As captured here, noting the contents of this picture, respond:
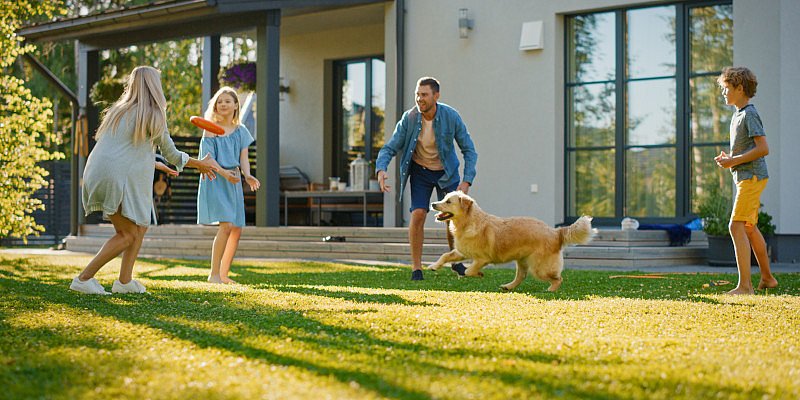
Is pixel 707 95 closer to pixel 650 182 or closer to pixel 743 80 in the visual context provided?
pixel 650 182

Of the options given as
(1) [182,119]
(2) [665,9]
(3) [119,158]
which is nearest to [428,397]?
(3) [119,158]

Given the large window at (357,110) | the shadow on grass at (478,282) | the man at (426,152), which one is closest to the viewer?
the shadow on grass at (478,282)

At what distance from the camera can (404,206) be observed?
12469mm

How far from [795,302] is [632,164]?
21.0 ft

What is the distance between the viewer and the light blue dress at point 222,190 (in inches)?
261

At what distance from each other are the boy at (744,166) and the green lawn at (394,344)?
42 cm

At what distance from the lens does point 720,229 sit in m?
9.08

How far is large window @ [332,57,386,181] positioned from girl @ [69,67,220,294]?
29.9 ft

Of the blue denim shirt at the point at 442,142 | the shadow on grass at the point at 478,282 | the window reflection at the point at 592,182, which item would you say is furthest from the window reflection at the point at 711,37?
the blue denim shirt at the point at 442,142

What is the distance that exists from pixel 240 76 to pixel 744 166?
10073 millimetres

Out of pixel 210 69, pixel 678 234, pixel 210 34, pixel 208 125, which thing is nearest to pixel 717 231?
pixel 678 234

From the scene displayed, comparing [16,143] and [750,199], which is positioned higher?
[16,143]

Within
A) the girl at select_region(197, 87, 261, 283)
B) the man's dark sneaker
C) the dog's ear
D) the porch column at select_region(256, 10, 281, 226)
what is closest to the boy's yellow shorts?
the dog's ear

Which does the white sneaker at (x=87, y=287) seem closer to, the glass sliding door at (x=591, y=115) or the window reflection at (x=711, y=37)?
the glass sliding door at (x=591, y=115)
